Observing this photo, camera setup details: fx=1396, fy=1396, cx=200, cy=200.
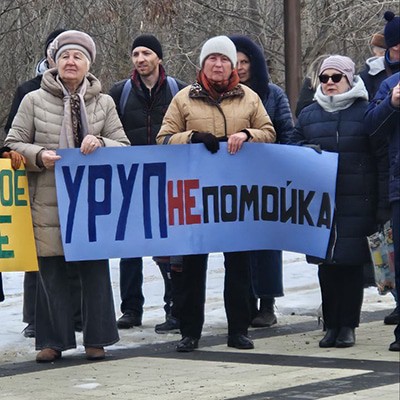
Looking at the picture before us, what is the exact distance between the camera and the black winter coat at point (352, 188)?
8.55m

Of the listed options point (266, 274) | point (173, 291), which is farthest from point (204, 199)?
point (266, 274)

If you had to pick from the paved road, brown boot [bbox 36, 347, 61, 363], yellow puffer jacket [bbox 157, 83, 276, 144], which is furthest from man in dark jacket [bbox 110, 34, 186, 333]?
brown boot [bbox 36, 347, 61, 363]

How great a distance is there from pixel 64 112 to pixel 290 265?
563 centimetres

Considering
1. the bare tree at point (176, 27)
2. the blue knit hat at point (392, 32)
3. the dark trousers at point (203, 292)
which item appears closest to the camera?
the blue knit hat at point (392, 32)

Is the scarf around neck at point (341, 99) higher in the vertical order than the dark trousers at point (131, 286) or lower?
higher

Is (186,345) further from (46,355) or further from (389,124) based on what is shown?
(389,124)

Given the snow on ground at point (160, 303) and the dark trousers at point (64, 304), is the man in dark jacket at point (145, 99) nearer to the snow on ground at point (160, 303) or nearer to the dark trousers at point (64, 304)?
the snow on ground at point (160, 303)

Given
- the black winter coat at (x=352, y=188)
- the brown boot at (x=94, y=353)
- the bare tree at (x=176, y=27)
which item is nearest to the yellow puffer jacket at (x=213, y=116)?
the black winter coat at (x=352, y=188)

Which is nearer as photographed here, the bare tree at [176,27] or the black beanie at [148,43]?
the black beanie at [148,43]

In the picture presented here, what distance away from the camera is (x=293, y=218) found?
8734 mm

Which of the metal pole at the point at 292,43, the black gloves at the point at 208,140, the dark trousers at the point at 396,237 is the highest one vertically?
the metal pole at the point at 292,43

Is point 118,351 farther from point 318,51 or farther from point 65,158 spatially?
point 318,51

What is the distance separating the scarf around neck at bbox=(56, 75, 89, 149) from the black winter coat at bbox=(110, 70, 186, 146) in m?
1.37

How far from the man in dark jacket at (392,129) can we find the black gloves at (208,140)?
37.2 inches
